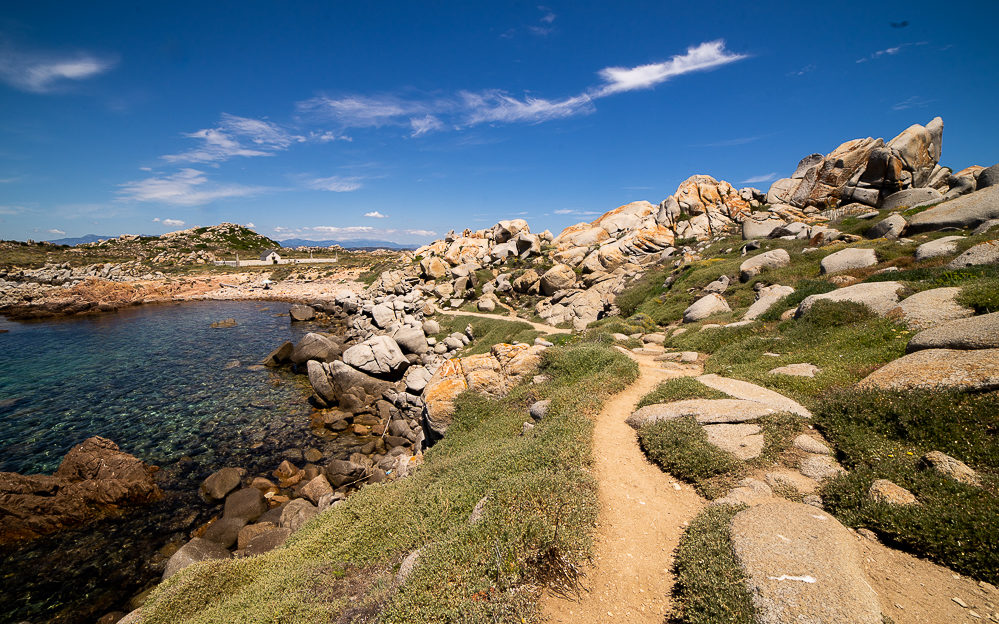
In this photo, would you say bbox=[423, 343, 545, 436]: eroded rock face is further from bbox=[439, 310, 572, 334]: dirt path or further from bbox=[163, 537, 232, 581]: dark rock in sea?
bbox=[439, 310, 572, 334]: dirt path

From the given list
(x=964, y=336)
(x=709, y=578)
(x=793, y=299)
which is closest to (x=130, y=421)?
(x=709, y=578)

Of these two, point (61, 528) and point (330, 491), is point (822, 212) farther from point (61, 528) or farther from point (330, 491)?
point (61, 528)

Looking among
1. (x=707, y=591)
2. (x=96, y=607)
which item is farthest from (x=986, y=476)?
(x=96, y=607)

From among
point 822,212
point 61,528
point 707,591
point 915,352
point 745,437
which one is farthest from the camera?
point 822,212

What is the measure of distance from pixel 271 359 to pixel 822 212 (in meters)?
64.1

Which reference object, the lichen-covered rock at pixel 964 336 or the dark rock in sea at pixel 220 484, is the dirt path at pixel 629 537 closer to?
the lichen-covered rock at pixel 964 336

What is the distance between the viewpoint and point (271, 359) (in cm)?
3559

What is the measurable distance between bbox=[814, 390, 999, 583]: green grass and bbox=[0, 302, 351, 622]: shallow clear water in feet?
67.0

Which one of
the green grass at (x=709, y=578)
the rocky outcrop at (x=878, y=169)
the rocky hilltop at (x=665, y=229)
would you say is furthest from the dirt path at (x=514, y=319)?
the rocky outcrop at (x=878, y=169)

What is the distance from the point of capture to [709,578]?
17.3 ft

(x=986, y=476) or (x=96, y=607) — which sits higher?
(x=986, y=476)

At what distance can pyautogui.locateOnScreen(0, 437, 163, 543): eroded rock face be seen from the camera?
14.5m

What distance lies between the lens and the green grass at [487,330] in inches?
1172

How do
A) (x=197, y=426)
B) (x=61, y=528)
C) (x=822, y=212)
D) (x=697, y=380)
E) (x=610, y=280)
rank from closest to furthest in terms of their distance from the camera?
(x=697, y=380)
(x=61, y=528)
(x=197, y=426)
(x=610, y=280)
(x=822, y=212)
